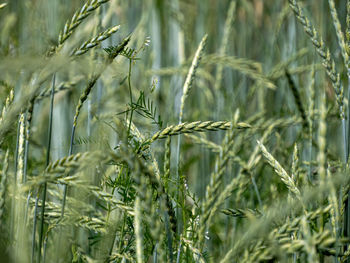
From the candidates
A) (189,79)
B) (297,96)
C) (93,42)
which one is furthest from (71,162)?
(297,96)

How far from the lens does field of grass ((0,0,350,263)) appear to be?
1.37ft

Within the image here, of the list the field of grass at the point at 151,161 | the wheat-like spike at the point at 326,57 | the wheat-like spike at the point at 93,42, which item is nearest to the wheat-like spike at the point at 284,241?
the field of grass at the point at 151,161

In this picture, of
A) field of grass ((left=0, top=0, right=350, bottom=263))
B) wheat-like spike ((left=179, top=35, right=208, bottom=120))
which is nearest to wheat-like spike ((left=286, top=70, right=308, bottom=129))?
field of grass ((left=0, top=0, right=350, bottom=263))

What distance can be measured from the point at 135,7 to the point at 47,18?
1.34ft

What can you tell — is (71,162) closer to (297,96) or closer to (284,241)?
(284,241)

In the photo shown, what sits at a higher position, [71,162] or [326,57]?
[326,57]

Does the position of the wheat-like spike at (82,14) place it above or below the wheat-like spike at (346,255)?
above

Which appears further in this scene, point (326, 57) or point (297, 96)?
point (297, 96)

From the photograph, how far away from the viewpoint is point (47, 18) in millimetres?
1445

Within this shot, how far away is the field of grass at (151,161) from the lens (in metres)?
0.42

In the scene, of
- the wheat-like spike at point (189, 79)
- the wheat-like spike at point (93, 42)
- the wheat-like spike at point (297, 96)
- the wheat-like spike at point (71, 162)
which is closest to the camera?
the wheat-like spike at point (71, 162)

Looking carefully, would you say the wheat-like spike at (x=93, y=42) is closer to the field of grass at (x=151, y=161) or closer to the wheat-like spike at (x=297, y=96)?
the field of grass at (x=151, y=161)

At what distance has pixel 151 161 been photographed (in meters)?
0.57

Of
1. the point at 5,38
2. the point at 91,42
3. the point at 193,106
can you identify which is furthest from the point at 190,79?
the point at 193,106
